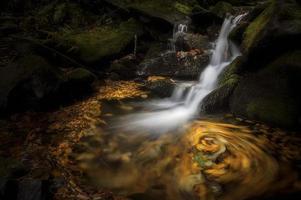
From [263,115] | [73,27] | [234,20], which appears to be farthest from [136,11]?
[263,115]

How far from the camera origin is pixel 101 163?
4844mm

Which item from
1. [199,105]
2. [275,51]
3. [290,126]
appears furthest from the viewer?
[199,105]

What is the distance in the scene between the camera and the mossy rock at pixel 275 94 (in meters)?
5.80

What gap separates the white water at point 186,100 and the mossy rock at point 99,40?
338 centimetres

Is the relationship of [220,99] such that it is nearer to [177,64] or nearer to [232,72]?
[232,72]

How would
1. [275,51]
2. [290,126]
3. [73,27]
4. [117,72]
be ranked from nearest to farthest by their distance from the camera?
1. [290,126]
2. [275,51]
3. [117,72]
4. [73,27]

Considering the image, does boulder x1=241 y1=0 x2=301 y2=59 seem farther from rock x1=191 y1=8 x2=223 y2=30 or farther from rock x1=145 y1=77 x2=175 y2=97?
rock x1=191 y1=8 x2=223 y2=30

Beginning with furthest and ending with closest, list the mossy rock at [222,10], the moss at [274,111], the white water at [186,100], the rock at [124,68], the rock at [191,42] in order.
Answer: the mossy rock at [222,10] < the rock at [191,42] < the rock at [124,68] < the white water at [186,100] < the moss at [274,111]

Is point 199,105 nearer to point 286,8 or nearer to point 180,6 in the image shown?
point 286,8

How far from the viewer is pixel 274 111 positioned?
234 inches

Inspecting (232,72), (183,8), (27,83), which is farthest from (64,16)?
(232,72)

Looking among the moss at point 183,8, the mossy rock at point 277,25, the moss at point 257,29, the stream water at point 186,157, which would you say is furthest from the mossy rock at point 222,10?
the stream water at point 186,157

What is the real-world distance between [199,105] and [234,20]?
4717 millimetres

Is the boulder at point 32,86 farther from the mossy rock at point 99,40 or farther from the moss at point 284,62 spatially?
the moss at point 284,62
